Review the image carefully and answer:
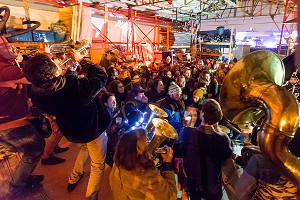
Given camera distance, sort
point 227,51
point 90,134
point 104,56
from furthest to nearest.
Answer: point 227,51 → point 104,56 → point 90,134

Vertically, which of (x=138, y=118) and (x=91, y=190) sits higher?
(x=138, y=118)

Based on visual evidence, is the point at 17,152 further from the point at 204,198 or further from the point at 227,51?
the point at 227,51

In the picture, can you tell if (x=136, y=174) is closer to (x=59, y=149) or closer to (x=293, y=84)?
(x=59, y=149)

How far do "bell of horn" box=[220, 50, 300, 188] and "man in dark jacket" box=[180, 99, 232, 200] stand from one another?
22.6 inches

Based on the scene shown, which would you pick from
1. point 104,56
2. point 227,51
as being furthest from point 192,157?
point 227,51

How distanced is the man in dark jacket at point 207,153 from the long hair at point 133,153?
2.31 feet

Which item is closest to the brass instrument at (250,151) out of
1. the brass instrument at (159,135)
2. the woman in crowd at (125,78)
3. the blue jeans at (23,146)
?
the brass instrument at (159,135)

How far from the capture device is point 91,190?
2625mm

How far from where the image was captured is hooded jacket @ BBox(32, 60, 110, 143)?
2131mm

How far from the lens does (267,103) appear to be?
1.16 meters

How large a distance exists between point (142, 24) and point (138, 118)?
12.4 metres

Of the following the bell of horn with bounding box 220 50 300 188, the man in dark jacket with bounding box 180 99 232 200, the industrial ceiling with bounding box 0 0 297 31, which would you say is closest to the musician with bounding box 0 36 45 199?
the man in dark jacket with bounding box 180 99 232 200

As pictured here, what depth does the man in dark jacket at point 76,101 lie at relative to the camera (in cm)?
201

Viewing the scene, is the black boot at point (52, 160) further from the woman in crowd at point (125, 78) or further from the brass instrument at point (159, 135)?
the woman in crowd at point (125, 78)
